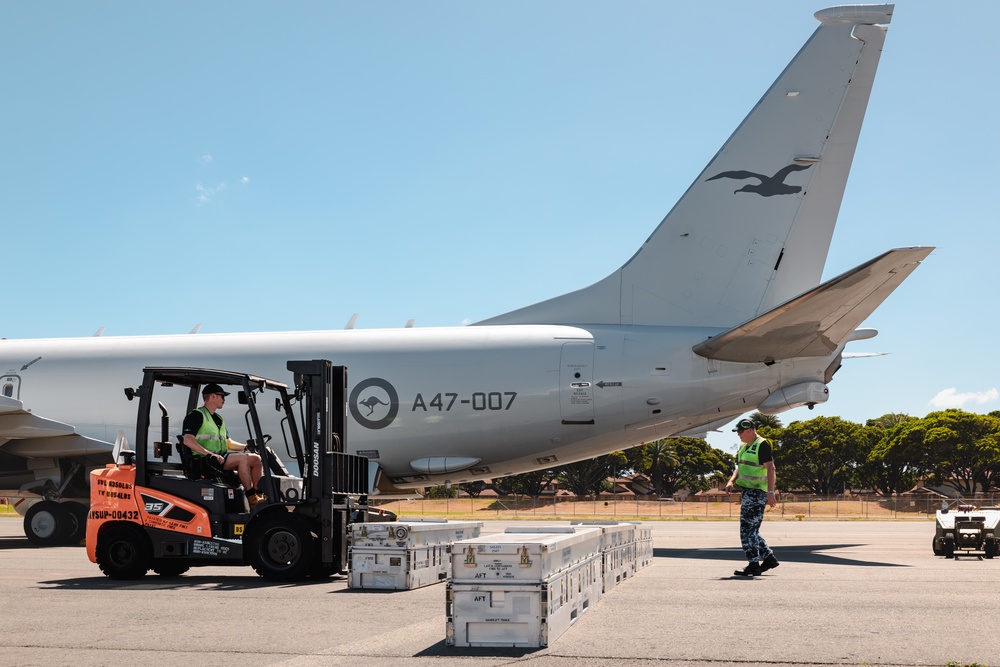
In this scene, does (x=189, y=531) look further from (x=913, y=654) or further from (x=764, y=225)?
(x=764, y=225)

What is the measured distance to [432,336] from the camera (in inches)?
738

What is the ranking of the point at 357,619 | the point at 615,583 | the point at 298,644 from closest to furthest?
the point at 298,644 < the point at 357,619 < the point at 615,583

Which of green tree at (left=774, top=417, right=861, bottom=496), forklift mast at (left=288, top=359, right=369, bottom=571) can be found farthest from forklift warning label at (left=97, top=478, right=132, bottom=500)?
green tree at (left=774, top=417, right=861, bottom=496)

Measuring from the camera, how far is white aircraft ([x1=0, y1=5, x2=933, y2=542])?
17.0 meters

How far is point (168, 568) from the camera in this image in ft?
38.5

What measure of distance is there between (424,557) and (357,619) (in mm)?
3163

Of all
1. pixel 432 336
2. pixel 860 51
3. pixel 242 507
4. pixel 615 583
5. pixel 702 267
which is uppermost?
pixel 860 51

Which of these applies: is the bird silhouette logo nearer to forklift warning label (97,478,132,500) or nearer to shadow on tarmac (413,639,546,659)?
forklift warning label (97,478,132,500)

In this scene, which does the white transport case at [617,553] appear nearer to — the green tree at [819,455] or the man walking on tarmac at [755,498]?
the man walking on tarmac at [755,498]

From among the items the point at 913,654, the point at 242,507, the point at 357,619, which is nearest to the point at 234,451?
the point at 242,507

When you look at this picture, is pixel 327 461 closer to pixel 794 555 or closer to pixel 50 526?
pixel 794 555

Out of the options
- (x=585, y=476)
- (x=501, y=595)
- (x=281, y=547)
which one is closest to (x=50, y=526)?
(x=281, y=547)

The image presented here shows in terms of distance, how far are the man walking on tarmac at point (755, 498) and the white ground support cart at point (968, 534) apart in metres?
4.62

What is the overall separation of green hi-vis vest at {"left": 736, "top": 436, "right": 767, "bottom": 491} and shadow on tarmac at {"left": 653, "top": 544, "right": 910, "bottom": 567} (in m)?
2.76
